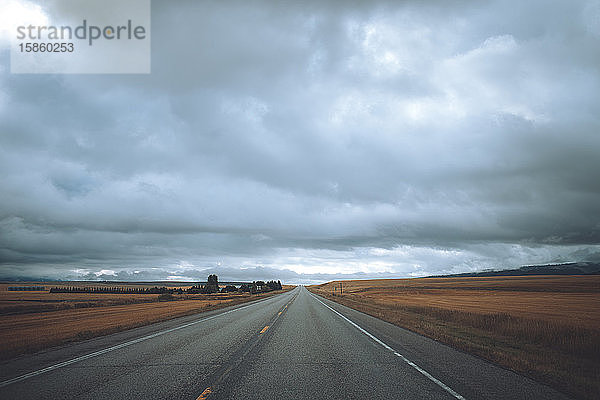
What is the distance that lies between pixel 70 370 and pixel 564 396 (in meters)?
10.4

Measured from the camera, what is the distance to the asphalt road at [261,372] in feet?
20.4

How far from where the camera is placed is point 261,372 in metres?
7.64

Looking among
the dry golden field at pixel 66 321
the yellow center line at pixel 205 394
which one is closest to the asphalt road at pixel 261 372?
the yellow center line at pixel 205 394

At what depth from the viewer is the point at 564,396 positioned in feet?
20.4

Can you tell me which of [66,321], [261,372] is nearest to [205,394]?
[261,372]

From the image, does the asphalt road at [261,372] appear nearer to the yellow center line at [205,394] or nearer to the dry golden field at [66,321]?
the yellow center line at [205,394]

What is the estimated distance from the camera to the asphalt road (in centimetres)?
622

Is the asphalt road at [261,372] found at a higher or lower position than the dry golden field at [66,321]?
higher

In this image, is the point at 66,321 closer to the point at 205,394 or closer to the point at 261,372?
the point at 261,372

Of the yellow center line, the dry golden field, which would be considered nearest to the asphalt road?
the yellow center line

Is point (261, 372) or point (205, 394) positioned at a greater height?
point (205, 394)

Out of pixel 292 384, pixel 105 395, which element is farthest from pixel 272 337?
pixel 105 395

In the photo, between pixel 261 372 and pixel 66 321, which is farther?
pixel 66 321

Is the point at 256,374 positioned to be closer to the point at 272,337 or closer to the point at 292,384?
the point at 292,384
